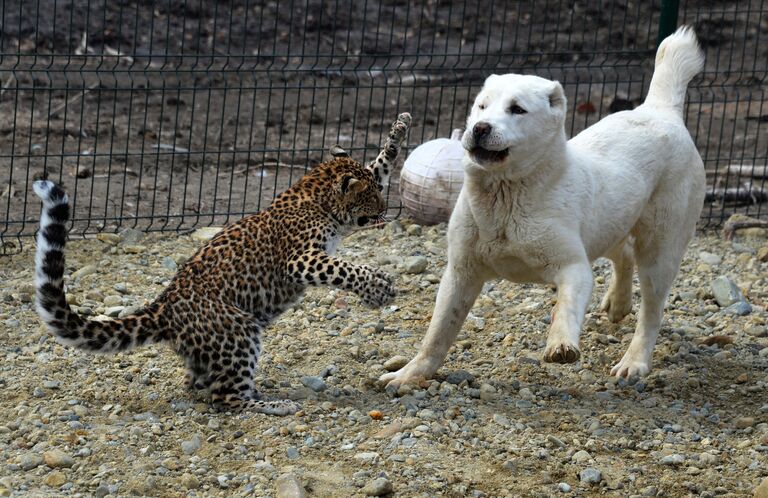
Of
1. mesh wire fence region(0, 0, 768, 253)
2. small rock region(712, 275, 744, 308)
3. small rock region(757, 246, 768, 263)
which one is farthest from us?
mesh wire fence region(0, 0, 768, 253)

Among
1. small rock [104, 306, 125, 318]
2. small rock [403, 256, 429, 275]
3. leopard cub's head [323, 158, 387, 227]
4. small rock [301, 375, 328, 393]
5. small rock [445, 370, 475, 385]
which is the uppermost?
leopard cub's head [323, 158, 387, 227]

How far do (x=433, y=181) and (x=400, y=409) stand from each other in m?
3.70

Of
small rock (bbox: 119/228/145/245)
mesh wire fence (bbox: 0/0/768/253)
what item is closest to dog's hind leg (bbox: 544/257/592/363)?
mesh wire fence (bbox: 0/0/768/253)

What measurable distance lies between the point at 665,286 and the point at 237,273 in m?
2.64

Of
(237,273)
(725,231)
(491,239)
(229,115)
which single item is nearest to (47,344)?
(237,273)

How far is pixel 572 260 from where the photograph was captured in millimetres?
6336

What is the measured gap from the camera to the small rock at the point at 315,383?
6.83m

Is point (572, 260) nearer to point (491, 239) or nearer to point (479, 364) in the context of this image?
point (491, 239)

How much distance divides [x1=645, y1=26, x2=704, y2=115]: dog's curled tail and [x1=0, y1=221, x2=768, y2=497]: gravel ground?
1581 mm

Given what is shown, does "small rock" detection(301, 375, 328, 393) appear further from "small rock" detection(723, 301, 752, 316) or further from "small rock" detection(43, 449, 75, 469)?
"small rock" detection(723, 301, 752, 316)

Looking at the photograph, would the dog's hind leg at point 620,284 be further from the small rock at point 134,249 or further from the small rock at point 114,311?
the small rock at point 134,249

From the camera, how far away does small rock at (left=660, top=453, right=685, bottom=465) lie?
5.97 meters

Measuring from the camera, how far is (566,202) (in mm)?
6395

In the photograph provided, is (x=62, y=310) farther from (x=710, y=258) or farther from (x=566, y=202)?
(x=710, y=258)
